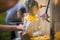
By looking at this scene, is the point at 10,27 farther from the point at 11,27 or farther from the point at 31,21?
the point at 31,21

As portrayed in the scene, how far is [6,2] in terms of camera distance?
14.2 inches

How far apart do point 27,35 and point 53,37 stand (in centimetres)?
12

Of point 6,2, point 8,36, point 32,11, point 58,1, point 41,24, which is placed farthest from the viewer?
point 8,36

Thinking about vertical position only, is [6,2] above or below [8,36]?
above

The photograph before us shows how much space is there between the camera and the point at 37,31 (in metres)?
0.75

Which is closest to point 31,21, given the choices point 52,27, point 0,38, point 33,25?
point 33,25

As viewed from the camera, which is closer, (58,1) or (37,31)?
(58,1)

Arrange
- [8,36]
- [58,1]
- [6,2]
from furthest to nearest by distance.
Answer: [8,36] → [58,1] → [6,2]

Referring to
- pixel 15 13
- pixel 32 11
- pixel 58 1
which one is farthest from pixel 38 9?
pixel 15 13

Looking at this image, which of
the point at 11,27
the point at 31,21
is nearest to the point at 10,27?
the point at 11,27

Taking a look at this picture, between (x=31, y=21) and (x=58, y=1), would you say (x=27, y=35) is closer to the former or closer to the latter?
(x=31, y=21)

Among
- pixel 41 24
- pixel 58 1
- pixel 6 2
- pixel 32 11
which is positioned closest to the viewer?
pixel 6 2

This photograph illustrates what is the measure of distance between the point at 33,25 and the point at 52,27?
0.48ft

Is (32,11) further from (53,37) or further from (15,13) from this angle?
(15,13)
